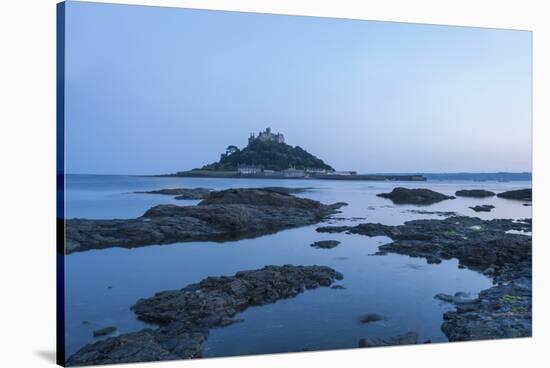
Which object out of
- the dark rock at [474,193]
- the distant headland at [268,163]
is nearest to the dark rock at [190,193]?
the distant headland at [268,163]

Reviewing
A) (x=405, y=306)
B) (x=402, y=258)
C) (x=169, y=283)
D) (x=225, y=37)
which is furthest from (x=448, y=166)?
(x=169, y=283)

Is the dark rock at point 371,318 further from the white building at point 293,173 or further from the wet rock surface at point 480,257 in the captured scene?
the white building at point 293,173

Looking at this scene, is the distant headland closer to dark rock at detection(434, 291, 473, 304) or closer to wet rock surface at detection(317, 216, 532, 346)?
wet rock surface at detection(317, 216, 532, 346)

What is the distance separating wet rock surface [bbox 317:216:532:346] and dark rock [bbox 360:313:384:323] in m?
0.78

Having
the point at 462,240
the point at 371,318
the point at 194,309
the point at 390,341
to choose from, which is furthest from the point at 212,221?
A: the point at 462,240

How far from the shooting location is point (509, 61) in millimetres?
8680

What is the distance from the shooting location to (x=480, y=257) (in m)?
8.60

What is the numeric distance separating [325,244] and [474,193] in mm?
2199

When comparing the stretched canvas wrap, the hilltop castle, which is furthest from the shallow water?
the hilltop castle

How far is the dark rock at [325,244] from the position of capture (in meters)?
7.89

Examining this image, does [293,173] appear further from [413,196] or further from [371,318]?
[371,318]

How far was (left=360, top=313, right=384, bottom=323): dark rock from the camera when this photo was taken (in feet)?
25.0

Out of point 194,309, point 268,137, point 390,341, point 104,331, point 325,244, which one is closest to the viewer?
point 104,331

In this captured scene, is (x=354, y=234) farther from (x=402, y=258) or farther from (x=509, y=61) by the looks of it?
(x=509, y=61)
